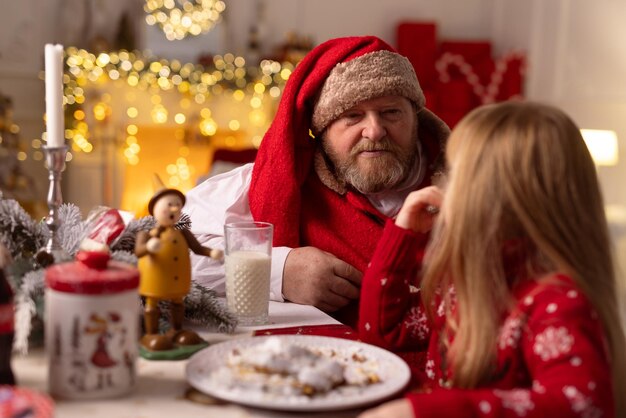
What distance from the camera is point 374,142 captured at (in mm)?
1777

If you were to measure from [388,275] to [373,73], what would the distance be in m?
0.66

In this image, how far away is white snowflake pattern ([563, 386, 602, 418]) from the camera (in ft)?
2.56

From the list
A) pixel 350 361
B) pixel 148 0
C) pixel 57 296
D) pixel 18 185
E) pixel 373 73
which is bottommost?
pixel 18 185

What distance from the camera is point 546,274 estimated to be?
90cm

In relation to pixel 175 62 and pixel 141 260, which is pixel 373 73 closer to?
pixel 141 260

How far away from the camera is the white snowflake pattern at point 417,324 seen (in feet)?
4.06

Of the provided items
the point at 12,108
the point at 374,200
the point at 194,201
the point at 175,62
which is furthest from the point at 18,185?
the point at 374,200

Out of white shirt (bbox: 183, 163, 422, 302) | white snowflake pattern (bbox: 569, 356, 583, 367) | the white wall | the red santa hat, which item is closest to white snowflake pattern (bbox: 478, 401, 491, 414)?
white snowflake pattern (bbox: 569, 356, 583, 367)

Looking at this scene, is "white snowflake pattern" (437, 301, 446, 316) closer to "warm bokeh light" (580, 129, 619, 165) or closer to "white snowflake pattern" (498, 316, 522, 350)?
"white snowflake pattern" (498, 316, 522, 350)

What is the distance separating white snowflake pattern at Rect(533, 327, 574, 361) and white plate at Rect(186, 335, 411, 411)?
167 mm

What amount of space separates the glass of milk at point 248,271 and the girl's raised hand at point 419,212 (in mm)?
228

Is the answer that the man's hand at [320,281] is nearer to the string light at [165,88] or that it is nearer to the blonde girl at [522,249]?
the blonde girl at [522,249]

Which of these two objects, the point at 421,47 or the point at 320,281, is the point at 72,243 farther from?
the point at 421,47

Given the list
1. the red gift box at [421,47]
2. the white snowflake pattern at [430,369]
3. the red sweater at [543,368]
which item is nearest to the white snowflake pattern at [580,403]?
the red sweater at [543,368]
